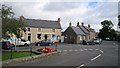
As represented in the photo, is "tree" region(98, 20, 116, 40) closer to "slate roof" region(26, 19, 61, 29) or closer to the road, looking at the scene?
"slate roof" region(26, 19, 61, 29)

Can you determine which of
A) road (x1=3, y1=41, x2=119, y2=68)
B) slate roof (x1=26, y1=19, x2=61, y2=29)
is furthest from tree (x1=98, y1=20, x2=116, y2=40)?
road (x1=3, y1=41, x2=119, y2=68)

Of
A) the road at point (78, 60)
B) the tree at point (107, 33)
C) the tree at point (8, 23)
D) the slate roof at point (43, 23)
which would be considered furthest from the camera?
the tree at point (107, 33)

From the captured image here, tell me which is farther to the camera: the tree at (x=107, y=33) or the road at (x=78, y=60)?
the tree at (x=107, y=33)

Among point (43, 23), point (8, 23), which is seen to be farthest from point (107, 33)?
point (8, 23)

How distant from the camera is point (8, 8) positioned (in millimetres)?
26172

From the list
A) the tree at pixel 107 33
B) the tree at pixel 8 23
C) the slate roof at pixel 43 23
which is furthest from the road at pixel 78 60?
the tree at pixel 107 33

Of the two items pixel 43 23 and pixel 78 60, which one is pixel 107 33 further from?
pixel 78 60

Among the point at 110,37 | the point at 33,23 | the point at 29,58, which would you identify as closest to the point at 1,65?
the point at 29,58

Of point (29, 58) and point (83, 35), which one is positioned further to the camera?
point (83, 35)

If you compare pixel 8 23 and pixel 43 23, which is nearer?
pixel 8 23

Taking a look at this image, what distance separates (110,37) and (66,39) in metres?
40.5

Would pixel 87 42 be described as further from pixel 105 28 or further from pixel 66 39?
pixel 105 28

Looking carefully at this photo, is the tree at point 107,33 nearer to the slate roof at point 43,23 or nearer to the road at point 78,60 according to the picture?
the slate roof at point 43,23

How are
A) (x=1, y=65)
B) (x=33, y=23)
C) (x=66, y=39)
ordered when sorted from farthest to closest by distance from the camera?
1. (x=66, y=39)
2. (x=33, y=23)
3. (x=1, y=65)
